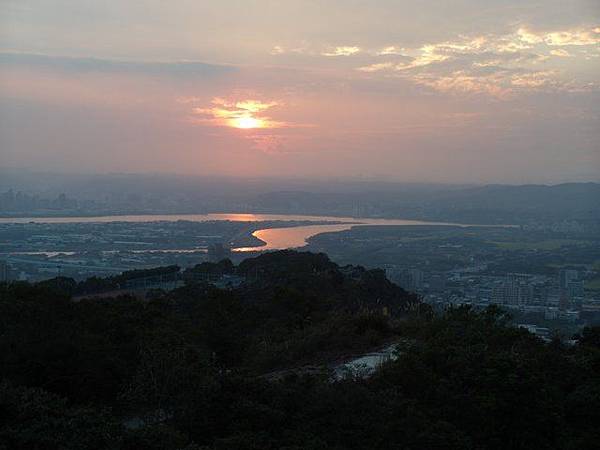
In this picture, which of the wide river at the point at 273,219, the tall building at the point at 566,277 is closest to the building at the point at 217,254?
the wide river at the point at 273,219

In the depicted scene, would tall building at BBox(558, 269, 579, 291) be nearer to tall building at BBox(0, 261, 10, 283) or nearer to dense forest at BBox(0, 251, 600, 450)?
dense forest at BBox(0, 251, 600, 450)

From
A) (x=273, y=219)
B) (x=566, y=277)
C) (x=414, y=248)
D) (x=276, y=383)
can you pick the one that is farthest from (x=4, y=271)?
(x=273, y=219)

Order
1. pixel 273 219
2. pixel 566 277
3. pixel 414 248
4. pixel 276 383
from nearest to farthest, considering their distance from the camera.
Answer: pixel 276 383, pixel 566 277, pixel 414 248, pixel 273 219

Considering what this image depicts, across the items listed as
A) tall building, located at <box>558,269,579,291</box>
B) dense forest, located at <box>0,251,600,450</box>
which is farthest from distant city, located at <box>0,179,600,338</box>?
dense forest, located at <box>0,251,600,450</box>

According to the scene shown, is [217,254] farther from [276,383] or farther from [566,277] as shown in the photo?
[276,383]

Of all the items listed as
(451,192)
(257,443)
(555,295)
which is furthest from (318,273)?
(451,192)

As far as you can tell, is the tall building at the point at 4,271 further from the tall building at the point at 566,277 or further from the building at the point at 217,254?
the tall building at the point at 566,277
